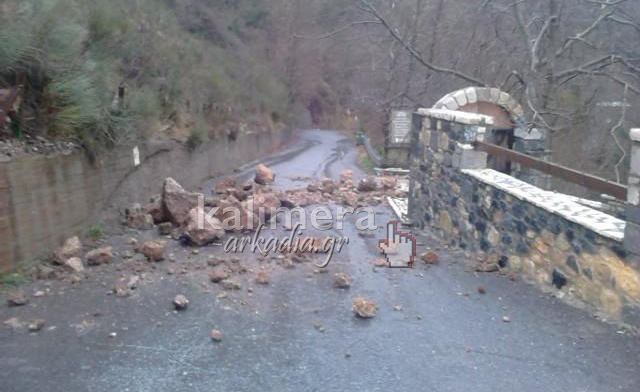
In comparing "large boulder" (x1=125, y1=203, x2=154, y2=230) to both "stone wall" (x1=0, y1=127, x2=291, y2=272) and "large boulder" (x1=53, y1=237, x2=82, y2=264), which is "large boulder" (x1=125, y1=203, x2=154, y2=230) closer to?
"stone wall" (x1=0, y1=127, x2=291, y2=272)

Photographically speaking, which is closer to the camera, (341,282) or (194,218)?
(341,282)

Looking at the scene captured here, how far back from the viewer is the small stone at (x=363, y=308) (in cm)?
583

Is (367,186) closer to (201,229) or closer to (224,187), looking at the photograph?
(224,187)

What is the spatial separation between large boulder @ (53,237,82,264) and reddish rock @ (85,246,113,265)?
208 mm

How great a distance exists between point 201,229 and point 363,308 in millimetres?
3167

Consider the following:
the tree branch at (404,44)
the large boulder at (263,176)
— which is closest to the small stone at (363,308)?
the tree branch at (404,44)

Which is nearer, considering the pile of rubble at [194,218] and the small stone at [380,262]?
the pile of rubble at [194,218]

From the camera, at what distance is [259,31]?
141 ft

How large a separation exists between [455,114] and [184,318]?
5.35 m

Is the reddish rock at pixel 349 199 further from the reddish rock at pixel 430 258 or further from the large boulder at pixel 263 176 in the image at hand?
the reddish rock at pixel 430 258

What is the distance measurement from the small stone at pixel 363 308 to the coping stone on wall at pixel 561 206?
222 cm

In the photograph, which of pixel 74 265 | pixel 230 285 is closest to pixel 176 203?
pixel 74 265

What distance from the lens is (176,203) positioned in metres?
9.14

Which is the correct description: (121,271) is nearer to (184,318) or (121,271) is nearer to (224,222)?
(184,318)
